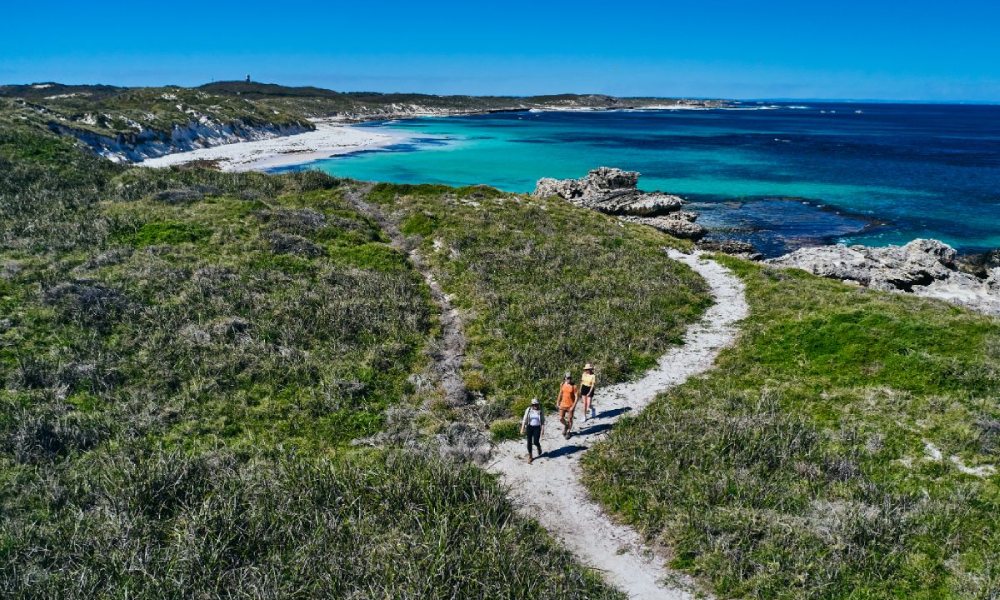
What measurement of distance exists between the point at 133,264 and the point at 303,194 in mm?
22667

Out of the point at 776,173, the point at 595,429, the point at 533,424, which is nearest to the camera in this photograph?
the point at 533,424

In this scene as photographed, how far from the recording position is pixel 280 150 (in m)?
90.2

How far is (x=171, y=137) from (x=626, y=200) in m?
70.8

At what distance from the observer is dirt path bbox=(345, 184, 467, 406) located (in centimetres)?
1784

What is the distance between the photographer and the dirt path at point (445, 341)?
58.5ft

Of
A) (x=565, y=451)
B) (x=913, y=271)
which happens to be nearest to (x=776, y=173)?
(x=913, y=271)

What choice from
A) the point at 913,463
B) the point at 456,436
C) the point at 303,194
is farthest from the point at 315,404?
the point at 303,194

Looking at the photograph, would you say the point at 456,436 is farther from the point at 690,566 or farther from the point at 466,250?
the point at 466,250

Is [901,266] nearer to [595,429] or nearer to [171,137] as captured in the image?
[595,429]

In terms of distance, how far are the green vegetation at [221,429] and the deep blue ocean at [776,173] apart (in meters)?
39.5

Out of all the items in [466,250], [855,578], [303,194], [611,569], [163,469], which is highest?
[303,194]

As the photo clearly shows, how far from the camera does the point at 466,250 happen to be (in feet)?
102

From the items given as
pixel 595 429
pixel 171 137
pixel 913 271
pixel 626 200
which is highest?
pixel 171 137

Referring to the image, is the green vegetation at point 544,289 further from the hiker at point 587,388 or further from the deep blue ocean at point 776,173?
the deep blue ocean at point 776,173
